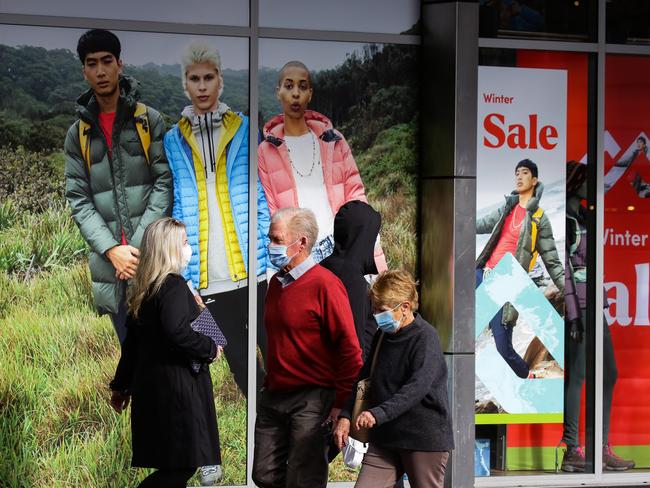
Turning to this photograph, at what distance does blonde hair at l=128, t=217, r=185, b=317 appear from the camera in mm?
5961

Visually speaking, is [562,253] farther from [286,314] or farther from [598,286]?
[286,314]

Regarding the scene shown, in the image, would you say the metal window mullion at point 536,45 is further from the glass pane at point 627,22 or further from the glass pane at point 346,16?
the glass pane at point 346,16

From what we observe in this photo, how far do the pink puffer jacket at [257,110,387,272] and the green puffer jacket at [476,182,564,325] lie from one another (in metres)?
0.78

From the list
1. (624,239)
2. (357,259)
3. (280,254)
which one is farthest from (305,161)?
(280,254)

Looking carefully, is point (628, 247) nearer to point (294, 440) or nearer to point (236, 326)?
point (236, 326)

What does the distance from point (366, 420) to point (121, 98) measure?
363 cm

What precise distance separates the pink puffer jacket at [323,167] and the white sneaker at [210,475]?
184 centimetres

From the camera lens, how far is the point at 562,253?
28.7ft

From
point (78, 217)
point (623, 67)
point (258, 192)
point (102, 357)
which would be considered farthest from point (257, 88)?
point (623, 67)

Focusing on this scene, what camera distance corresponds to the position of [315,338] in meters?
5.83

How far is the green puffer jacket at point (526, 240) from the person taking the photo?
863 centimetres

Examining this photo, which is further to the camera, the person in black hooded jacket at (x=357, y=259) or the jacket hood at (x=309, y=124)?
the jacket hood at (x=309, y=124)

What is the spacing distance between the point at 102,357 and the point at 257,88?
2.14 m

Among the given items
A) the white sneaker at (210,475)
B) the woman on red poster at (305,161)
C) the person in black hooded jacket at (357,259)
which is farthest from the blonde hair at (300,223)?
the white sneaker at (210,475)
